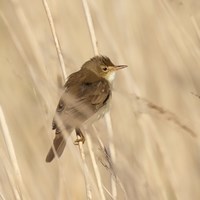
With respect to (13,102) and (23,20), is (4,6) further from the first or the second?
(23,20)

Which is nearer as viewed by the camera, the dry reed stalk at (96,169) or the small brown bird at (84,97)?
the dry reed stalk at (96,169)

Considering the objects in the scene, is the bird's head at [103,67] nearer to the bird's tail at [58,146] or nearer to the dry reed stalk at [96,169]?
the bird's tail at [58,146]

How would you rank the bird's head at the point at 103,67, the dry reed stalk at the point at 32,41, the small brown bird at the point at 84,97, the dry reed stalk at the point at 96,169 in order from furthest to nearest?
the bird's head at the point at 103,67
the small brown bird at the point at 84,97
the dry reed stalk at the point at 32,41
the dry reed stalk at the point at 96,169

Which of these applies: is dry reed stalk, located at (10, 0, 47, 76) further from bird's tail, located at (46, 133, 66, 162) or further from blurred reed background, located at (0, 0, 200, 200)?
bird's tail, located at (46, 133, 66, 162)

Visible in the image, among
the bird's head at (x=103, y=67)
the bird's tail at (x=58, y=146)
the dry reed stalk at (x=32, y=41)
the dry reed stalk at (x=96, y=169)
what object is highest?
the dry reed stalk at (x=32, y=41)

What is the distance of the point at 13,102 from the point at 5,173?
7.56 ft

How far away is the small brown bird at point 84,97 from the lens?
3.64m

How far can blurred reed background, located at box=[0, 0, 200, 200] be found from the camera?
3.64 metres

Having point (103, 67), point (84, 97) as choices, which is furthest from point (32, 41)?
point (103, 67)

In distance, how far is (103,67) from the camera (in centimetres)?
461

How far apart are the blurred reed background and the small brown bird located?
10 cm

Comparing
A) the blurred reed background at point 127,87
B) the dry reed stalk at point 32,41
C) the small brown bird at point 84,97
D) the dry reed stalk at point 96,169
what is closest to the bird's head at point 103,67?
the small brown bird at point 84,97

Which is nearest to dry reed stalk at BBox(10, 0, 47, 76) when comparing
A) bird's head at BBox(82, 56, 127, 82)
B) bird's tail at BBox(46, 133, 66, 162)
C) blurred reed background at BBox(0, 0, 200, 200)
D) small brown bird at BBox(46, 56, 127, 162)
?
blurred reed background at BBox(0, 0, 200, 200)

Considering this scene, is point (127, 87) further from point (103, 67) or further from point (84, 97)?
point (103, 67)
